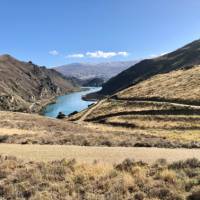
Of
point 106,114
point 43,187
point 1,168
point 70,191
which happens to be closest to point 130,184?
point 70,191

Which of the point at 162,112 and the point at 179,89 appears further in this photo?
the point at 179,89

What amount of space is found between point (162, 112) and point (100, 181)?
55150 millimetres

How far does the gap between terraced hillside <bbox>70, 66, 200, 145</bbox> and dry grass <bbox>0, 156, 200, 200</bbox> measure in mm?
28286

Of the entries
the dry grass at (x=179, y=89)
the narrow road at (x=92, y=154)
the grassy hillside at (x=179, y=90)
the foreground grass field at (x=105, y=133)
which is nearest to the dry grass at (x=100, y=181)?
the narrow road at (x=92, y=154)

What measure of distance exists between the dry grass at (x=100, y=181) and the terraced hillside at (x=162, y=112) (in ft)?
92.8

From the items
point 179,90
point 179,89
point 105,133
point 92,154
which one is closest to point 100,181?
point 92,154

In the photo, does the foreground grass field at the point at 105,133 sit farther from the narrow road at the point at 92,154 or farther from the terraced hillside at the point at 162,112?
the narrow road at the point at 92,154

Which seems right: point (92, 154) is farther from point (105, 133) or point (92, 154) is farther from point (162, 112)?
point (162, 112)

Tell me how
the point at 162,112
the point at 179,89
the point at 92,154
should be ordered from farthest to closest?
the point at 179,89 < the point at 162,112 < the point at 92,154

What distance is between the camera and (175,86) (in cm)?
9188

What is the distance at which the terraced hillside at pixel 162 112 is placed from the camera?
178 ft

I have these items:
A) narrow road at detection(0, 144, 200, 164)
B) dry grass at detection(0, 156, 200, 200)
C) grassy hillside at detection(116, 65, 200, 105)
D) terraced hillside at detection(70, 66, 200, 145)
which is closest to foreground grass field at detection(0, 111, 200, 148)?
terraced hillside at detection(70, 66, 200, 145)

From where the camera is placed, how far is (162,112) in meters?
66.9

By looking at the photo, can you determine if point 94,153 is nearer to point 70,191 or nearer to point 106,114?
point 70,191
